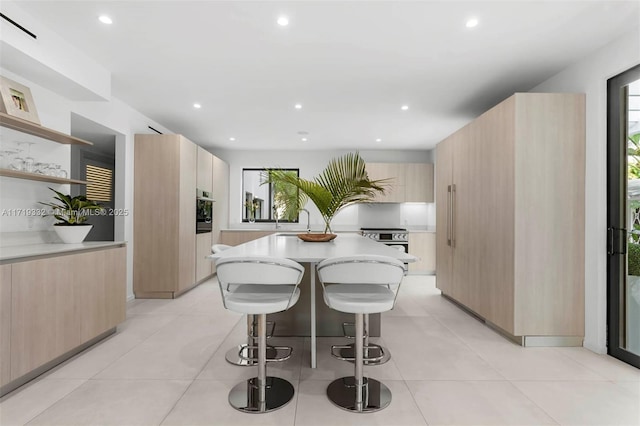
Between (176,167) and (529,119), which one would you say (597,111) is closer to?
(529,119)

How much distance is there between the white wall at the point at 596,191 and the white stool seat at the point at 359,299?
1.98 m

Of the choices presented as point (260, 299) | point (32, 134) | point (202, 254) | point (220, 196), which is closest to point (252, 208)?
point (220, 196)

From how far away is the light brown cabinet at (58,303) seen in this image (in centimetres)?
214

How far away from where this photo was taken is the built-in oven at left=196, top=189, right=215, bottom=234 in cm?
526

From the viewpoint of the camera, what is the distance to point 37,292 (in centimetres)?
229

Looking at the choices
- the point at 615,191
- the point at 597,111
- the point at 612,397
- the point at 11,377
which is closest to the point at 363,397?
the point at 612,397

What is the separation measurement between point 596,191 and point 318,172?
4930mm

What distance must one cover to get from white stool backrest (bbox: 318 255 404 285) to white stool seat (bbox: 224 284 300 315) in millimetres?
335

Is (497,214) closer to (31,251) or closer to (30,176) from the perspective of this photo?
(31,251)

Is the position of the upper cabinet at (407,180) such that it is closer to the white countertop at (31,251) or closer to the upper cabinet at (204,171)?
the upper cabinet at (204,171)

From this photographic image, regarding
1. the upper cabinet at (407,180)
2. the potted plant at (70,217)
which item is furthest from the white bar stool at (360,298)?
the upper cabinet at (407,180)

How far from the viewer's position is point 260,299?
202 centimetres

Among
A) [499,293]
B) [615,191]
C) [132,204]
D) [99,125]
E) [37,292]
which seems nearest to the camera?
[37,292]

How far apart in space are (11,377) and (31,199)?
147cm
